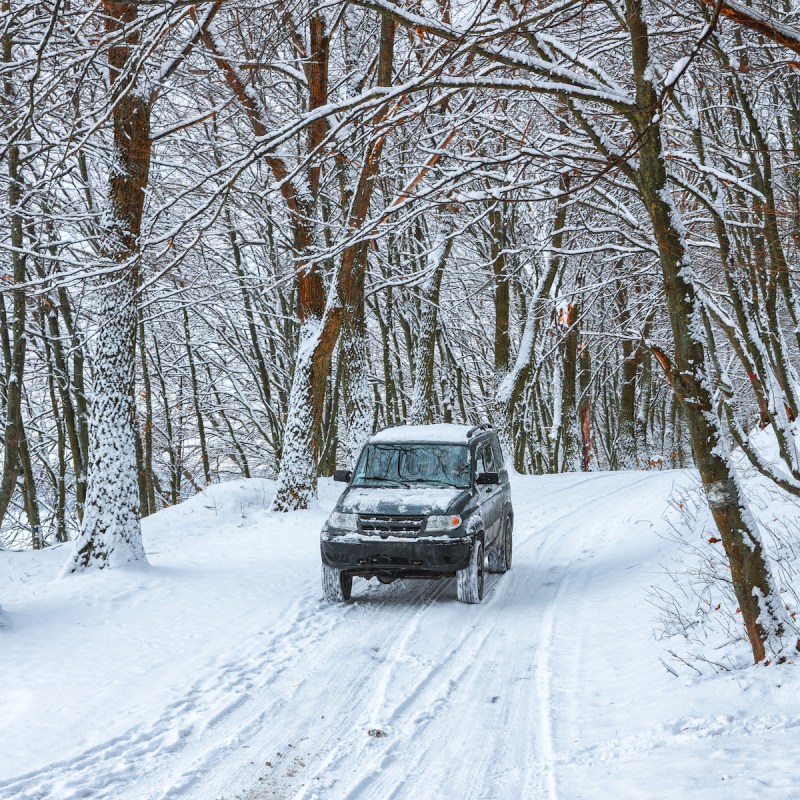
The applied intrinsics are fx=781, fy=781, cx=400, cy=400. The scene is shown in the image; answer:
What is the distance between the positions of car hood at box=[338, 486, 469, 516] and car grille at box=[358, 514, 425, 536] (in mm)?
58

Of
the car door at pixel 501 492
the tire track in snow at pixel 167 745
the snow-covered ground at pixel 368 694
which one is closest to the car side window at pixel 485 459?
the car door at pixel 501 492

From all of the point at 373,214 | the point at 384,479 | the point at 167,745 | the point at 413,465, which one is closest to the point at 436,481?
the point at 413,465

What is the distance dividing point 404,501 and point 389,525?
1.18 ft

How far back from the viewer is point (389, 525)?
29.1 ft

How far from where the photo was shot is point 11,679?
6383 mm

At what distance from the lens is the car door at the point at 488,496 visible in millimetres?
9797

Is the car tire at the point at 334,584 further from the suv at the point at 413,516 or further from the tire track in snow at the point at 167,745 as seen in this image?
the tire track in snow at the point at 167,745

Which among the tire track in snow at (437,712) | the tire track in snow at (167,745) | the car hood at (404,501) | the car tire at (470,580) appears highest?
the car hood at (404,501)

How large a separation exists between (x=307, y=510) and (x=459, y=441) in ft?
20.0

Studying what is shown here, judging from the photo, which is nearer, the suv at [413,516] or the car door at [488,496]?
the suv at [413,516]

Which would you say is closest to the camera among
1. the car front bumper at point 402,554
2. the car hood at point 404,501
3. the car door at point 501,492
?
the car front bumper at point 402,554

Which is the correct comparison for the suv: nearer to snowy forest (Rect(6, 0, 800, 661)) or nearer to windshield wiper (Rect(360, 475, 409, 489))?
windshield wiper (Rect(360, 475, 409, 489))

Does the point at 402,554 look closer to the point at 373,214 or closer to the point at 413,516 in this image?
the point at 413,516

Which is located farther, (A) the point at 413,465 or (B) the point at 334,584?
(A) the point at 413,465
